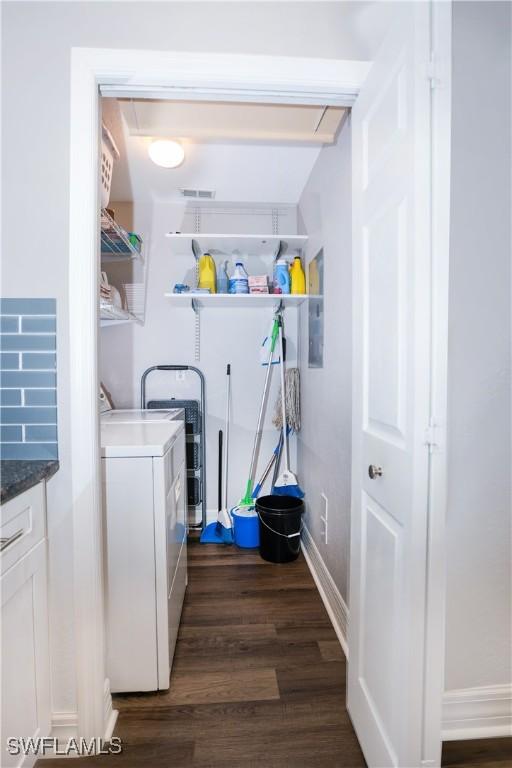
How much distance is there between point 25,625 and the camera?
0.99 metres

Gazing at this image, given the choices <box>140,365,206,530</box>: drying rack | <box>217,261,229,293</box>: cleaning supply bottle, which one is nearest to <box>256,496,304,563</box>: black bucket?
<box>140,365,206,530</box>: drying rack

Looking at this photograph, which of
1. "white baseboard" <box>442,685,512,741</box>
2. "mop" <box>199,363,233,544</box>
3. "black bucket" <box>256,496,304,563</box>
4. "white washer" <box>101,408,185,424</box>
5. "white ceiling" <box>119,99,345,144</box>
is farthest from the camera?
"mop" <box>199,363,233,544</box>

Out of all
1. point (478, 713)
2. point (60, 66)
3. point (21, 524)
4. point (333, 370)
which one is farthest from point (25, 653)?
point (60, 66)

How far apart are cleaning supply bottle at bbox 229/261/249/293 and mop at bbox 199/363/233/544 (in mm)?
545

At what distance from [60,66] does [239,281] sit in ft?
4.46

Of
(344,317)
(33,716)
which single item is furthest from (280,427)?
(33,716)

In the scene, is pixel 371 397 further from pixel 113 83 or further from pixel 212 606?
pixel 212 606

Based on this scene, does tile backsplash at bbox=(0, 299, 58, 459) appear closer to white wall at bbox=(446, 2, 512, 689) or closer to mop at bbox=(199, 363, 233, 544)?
white wall at bbox=(446, 2, 512, 689)

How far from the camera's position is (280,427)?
104 inches

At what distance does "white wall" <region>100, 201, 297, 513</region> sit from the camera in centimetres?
262

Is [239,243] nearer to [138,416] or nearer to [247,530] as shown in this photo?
[138,416]

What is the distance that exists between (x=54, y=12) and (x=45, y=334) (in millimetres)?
931

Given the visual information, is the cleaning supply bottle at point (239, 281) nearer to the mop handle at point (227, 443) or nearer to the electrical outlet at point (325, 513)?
the mop handle at point (227, 443)

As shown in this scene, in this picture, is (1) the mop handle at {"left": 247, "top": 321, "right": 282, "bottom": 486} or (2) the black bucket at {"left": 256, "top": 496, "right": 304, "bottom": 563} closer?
(2) the black bucket at {"left": 256, "top": 496, "right": 304, "bottom": 563}
